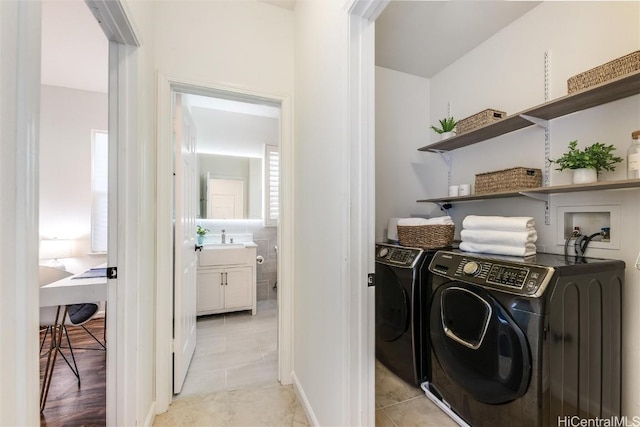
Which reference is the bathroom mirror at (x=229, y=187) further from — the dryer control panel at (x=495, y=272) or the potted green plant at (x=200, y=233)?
the dryer control panel at (x=495, y=272)

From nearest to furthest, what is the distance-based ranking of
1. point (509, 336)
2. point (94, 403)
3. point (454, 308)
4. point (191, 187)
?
point (509, 336)
point (454, 308)
point (94, 403)
point (191, 187)

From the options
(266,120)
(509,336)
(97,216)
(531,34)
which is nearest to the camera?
(509,336)

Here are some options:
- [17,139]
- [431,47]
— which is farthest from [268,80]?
[17,139]

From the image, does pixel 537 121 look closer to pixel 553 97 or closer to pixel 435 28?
pixel 553 97

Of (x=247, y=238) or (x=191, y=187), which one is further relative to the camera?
(x=247, y=238)

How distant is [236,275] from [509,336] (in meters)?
2.69

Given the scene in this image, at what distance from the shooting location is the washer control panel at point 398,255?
180 centimetres

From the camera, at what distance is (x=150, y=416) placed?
1.50 m

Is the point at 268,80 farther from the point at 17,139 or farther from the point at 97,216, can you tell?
the point at 97,216

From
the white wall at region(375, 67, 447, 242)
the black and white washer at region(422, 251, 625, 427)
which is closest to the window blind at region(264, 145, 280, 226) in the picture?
the white wall at region(375, 67, 447, 242)

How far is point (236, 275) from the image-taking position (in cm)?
315

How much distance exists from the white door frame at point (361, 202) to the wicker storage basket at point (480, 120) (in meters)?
1.17

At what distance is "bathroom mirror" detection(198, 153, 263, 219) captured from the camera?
11.3 ft

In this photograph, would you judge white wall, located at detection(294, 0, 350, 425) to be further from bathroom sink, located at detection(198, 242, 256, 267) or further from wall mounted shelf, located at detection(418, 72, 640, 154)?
bathroom sink, located at detection(198, 242, 256, 267)
